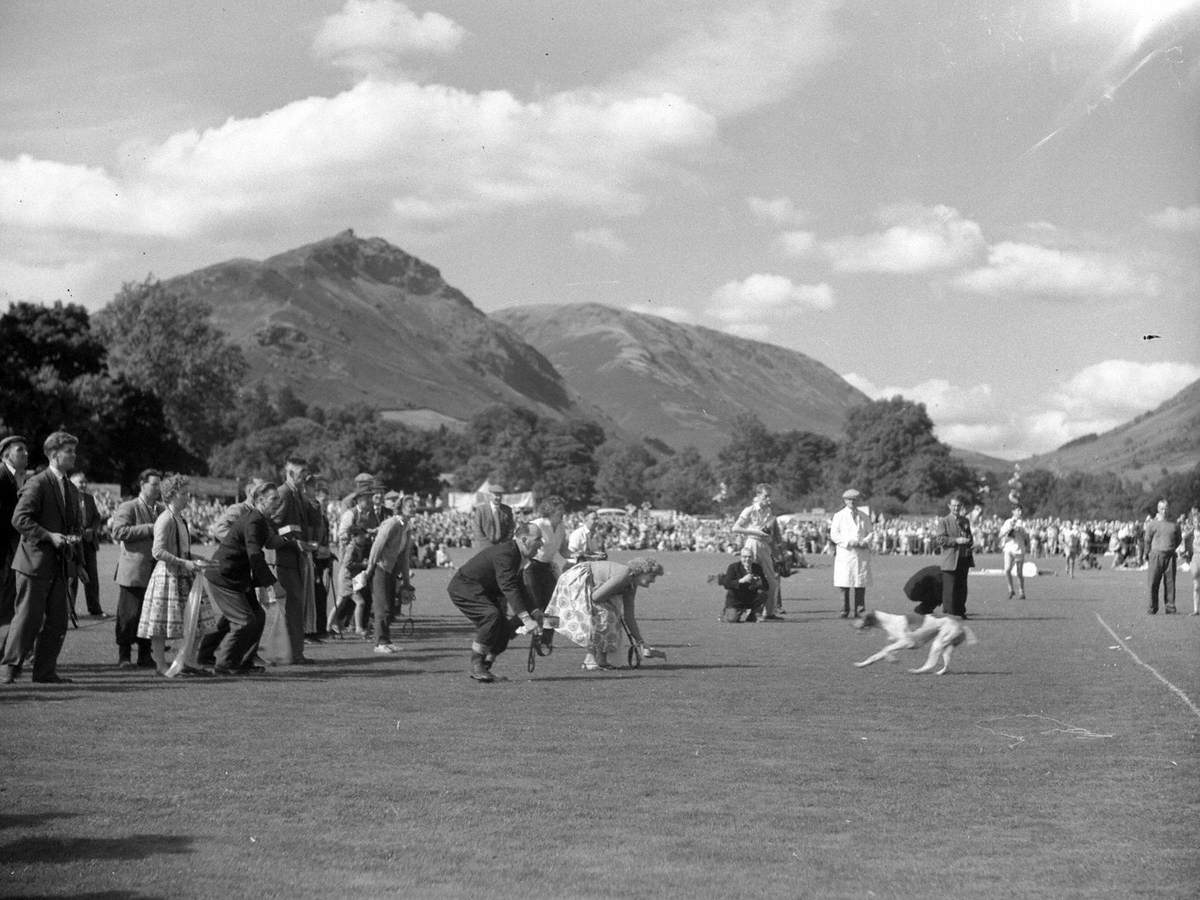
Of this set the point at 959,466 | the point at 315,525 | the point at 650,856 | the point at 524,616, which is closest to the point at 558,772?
the point at 650,856

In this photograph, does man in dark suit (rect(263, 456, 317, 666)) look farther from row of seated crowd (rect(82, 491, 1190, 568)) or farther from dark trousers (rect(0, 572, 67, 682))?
row of seated crowd (rect(82, 491, 1190, 568))

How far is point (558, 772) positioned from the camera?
8.91 meters

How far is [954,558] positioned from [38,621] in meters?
14.0

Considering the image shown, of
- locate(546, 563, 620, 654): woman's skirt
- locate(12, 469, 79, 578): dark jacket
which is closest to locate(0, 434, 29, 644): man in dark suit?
locate(12, 469, 79, 578): dark jacket

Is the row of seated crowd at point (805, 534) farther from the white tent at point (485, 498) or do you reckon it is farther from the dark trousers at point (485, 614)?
the dark trousers at point (485, 614)

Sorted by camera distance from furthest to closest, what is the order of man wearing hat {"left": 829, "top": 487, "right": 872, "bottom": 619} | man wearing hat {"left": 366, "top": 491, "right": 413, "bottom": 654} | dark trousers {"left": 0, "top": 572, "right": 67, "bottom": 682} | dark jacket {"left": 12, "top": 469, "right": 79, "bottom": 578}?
man wearing hat {"left": 829, "top": 487, "right": 872, "bottom": 619}, man wearing hat {"left": 366, "top": 491, "right": 413, "bottom": 654}, dark trousers {"left": 0, "top": 572, "right": 67, "bottom": 682}, dark jacket {"left": 12, "top": 469, "right": 79, "bottom": 578}

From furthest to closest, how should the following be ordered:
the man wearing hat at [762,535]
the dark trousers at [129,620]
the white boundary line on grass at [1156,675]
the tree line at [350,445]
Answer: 1. the tree line at [350,445]
2. the man wearing hat at [762,535]
3. the dark trousers at [129,620]
4. the white boundary line on grass at [1156,675]

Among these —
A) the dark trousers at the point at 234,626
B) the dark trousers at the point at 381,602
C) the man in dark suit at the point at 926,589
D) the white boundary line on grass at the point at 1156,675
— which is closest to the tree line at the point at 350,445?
the dark trousers at the point at 381,602

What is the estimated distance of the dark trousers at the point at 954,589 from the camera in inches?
888

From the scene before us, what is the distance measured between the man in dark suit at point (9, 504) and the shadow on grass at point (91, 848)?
6366mm

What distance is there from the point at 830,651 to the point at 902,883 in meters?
11.0

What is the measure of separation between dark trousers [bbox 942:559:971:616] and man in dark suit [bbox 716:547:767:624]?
Answer: 258 centimetres

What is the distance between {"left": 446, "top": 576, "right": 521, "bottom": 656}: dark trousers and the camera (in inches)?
536

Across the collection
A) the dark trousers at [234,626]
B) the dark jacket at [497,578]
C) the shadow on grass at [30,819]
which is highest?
the dark jacket at [497,578]
